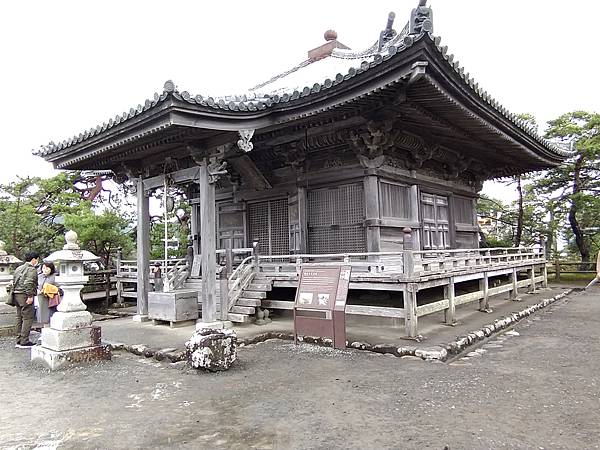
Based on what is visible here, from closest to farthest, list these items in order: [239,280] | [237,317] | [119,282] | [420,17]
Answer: [420,17]
[237,317]
[239,280]
[119,282]

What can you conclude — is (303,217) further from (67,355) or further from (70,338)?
(67,355)

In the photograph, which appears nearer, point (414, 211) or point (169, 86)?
point (169, 86)

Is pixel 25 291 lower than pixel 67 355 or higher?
higher

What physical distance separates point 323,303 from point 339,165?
4.17m

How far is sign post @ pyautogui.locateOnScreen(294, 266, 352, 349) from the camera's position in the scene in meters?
7.56

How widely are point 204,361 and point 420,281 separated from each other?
13.2ft

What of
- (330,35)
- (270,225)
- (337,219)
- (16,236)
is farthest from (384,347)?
→ (16,236)

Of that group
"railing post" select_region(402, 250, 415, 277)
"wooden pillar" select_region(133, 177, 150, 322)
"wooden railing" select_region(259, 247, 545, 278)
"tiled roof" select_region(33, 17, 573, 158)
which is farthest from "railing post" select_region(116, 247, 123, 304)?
"railing post" select_region(402, 250, 415, 277)

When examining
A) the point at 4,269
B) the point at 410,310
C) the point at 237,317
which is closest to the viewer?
the point at 410,310

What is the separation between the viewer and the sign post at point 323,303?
756 cm

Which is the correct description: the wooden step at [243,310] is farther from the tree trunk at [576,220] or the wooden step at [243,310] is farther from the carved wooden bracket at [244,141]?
the tree trunk at [576,220]

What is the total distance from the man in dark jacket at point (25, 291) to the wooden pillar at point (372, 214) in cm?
697

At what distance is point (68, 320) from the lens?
7129 millimetres

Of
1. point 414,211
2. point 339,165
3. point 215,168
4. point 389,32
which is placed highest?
point 389,32
